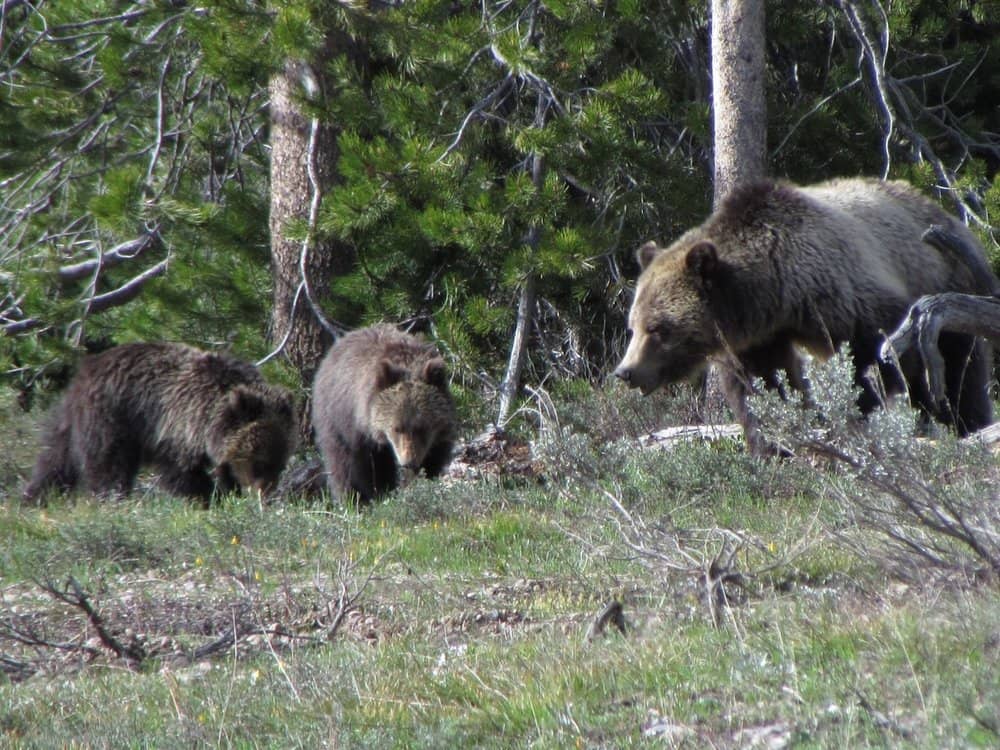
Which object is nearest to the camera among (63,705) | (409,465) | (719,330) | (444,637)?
(63,705)

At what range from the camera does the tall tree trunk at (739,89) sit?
10391 millimetres

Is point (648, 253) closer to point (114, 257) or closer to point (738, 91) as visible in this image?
point (738, 91)

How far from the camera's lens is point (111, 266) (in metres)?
13.4

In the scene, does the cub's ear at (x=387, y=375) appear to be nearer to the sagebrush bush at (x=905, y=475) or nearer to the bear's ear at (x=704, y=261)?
the bear's ear at (x=704, y=261)

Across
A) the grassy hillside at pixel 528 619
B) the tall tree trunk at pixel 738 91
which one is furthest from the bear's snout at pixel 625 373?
the tall tree trunk at pixel 738 91

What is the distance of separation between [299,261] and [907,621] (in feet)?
29.0

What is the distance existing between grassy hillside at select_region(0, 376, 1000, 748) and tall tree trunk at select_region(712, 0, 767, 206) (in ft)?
9.56

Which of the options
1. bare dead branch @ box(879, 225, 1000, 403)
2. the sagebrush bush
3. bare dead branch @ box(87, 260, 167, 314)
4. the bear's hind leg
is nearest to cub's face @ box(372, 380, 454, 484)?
bare dead branch @ box(87, 260, 167, 314)

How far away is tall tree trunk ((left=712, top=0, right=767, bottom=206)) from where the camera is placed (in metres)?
10.4

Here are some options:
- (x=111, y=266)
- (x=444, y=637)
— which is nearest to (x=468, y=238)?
(x=111, y=266)

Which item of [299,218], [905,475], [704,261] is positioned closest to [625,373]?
[704,261]

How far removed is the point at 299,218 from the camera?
11.9 meters

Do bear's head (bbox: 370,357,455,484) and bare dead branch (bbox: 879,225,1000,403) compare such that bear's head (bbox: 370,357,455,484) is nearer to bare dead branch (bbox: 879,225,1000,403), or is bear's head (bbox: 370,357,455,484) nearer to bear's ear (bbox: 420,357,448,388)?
bear's ear (bbox: 420,357,448,388)

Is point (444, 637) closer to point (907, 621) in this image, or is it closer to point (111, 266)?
point (907, 621)
